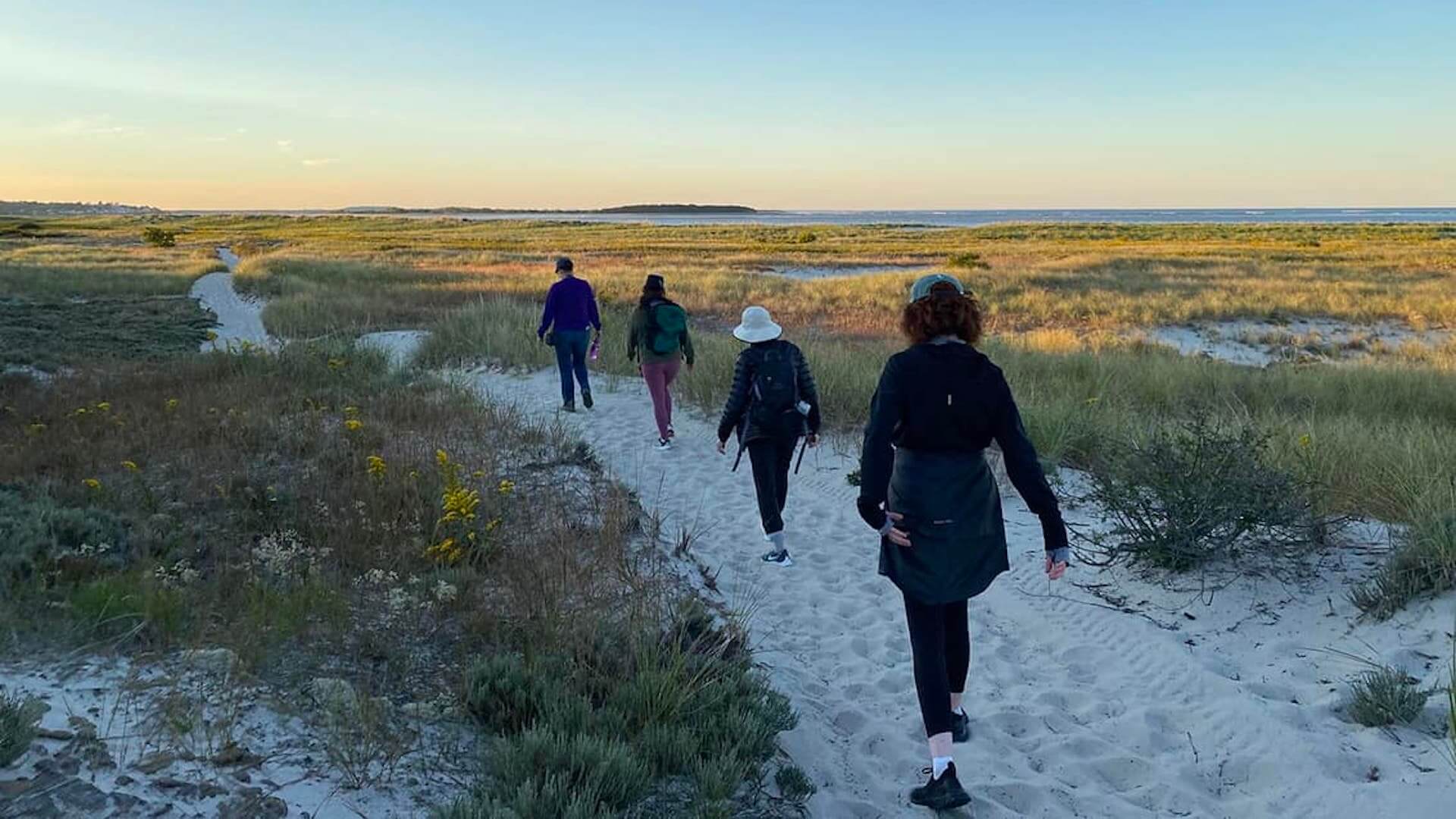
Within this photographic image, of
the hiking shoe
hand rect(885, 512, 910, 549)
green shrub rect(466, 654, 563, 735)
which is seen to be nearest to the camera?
hand rect(885, 512, 910, 549)

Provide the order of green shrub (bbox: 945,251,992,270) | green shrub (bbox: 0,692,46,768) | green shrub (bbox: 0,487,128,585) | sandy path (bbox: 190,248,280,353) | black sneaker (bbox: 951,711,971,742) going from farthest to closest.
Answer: green shrub (bbox: 945,251,992,270) < sandy path (bbox: 190,248,280,353) < green shrub (bbox: 0,487,128,585) < black sneaker (bbox: 951,711,971,742) < green shrub (bbox: 0,692,46,768)

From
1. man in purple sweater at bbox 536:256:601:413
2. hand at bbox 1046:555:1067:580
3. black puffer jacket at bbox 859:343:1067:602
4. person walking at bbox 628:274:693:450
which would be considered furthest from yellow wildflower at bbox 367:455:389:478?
hand at bbox 1046:555:1067:580

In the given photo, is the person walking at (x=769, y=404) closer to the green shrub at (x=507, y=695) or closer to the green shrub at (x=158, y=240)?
the green shrub at (x=507, y=695)

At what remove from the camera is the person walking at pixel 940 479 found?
3.19m

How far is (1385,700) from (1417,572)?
1231mm

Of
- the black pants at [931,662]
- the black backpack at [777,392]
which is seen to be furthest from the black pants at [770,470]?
the black pants at [931,662]

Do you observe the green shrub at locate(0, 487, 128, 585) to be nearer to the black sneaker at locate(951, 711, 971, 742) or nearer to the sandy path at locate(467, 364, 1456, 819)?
the sandy path at locate(467, 364, 1456, 819)

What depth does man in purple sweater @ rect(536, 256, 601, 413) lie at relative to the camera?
1027cm

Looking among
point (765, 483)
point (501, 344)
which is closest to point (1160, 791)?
point (765, 483)

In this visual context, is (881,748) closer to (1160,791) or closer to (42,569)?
(1160,791)

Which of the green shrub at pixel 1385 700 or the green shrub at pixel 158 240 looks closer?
the green shrub at pixel 1385 700

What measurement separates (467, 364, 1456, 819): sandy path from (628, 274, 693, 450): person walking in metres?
→ 2.95

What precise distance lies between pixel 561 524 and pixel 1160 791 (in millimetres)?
3780

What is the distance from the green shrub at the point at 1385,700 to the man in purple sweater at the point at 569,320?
8.10m
